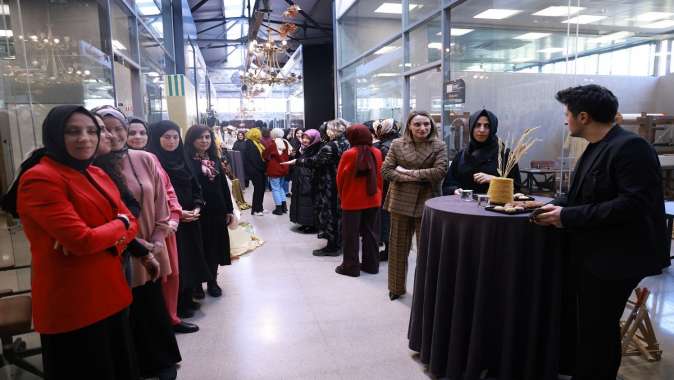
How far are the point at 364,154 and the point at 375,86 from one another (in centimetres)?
401

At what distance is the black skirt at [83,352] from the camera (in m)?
1.59

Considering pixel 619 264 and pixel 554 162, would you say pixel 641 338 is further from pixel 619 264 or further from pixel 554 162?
pixel 554 162

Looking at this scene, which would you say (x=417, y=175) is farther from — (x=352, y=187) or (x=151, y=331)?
(x=151, y=331)

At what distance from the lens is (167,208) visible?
2434mm

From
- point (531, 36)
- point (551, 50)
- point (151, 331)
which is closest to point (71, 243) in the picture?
point (151, 331)

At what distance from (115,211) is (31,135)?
4.11 feet

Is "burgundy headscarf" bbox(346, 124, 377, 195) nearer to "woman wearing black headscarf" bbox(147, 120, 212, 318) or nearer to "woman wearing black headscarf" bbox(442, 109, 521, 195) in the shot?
"woman wearing black headscarf" bbox(442, 109, 521, 195)

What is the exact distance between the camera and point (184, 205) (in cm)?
298

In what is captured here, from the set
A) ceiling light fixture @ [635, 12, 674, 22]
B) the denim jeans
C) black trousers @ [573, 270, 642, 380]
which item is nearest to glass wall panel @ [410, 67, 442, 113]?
ceiling light fixture @ [635, 12, 674, 22]

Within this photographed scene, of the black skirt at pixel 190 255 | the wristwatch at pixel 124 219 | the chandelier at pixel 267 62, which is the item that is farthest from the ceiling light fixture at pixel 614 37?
the chandelier at pixel 267 62

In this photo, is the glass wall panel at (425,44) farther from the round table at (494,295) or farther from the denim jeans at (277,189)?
the round table at (494,295)

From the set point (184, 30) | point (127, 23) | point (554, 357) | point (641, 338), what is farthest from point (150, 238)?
point (184, 30)

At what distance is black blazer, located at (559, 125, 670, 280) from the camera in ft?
5.34

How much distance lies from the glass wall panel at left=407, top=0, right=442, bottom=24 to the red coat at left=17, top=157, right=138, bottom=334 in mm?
4528
